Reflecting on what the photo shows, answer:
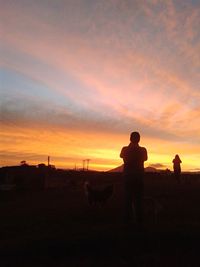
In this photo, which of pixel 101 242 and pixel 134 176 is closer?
pixel 101 242

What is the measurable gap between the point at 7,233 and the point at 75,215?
359 centimetres

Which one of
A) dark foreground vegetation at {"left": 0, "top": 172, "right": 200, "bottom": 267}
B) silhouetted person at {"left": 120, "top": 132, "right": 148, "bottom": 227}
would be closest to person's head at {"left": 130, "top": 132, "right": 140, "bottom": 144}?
silhouetted person at {"left": 120, "top": 132, "right": 148, "bottom": 227}

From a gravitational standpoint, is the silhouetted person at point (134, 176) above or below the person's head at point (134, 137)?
below

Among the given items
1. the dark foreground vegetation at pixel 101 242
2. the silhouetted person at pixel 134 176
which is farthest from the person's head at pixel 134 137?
the dark foreground vegetation at pixel 101 242

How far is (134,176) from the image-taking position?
11953 millimetres

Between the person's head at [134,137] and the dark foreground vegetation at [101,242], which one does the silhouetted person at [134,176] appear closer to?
the person's head at [134,137]

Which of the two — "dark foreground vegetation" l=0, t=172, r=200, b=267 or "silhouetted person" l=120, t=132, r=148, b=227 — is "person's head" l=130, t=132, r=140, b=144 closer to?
"silhouetted person" l=120, t=132, r=148, b=227

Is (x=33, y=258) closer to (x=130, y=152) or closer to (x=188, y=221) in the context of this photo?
(x=130, y=152)

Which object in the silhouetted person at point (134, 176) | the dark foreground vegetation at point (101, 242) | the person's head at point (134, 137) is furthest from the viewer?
the person's head at point (134, 137)

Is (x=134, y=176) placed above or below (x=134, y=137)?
below

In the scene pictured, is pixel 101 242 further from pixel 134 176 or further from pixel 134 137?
pixel 134 137

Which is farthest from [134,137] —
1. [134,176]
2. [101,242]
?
[101,242]

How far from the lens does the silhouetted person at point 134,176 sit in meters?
11.9

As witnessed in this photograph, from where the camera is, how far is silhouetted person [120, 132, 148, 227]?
1191 cm
